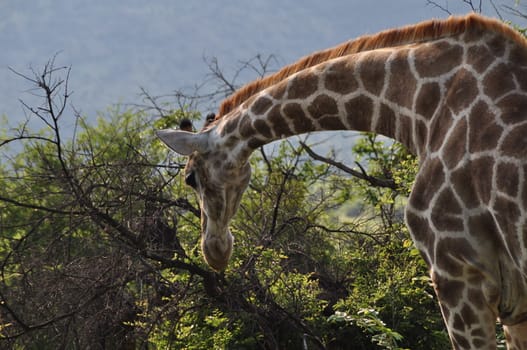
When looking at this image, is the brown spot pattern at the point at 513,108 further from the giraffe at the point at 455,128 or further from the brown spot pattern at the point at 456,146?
the brown spot pattern at the point at 456,146

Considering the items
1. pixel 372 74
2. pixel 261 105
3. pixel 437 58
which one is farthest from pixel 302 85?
pixel 437 58

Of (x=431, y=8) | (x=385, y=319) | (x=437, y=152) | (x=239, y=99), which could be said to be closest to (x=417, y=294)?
(x=385, y=319)

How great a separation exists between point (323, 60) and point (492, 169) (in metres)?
1.54

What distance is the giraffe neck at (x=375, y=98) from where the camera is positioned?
4.24 m

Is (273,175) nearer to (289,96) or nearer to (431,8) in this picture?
(431,8)

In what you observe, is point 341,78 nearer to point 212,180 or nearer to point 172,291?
point 212,180

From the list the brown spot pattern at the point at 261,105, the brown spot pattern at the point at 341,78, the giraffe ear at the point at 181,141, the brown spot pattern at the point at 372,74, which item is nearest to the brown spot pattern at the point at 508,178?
the brown spot pattern at the point at 372,74

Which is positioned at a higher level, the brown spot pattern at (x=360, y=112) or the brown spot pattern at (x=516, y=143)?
the brown spot pattern at (x=360, y=112)

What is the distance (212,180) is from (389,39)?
1.54m

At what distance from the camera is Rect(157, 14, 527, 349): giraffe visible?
3.89 metres

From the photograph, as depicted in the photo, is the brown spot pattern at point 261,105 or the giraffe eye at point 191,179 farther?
the giraffe eye at point 191,179

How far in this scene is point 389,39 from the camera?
15.7 feet

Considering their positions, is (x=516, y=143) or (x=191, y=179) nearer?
(x=516, y=143)

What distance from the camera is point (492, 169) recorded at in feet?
12.7
